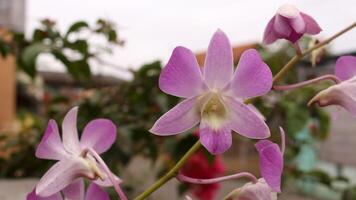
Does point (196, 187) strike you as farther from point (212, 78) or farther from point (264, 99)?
point (212, 78)

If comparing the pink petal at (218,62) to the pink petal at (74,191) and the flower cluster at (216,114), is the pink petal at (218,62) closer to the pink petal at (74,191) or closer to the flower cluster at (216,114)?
the flower cluster at (216,114)

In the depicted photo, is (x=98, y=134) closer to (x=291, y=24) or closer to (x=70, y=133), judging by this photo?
(x=70, y=133)

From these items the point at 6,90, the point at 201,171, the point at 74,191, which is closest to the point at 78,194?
the point at 74,191

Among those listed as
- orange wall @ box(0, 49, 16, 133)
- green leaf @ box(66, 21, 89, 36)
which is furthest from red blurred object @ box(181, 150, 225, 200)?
orange wall @ box(0, 49, 16, 133)

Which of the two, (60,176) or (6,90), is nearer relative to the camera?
(60,176)

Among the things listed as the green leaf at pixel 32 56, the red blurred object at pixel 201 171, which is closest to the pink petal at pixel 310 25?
the green leaf at pixel 32 56

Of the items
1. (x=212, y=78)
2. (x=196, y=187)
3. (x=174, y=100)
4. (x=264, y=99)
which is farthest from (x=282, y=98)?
(x=212, y=78)
